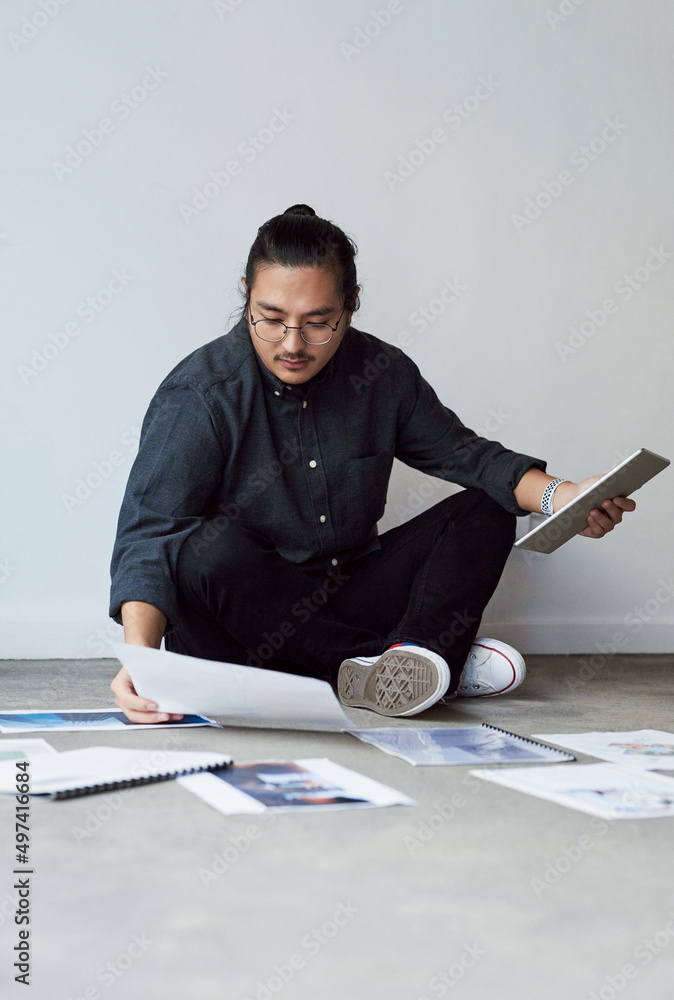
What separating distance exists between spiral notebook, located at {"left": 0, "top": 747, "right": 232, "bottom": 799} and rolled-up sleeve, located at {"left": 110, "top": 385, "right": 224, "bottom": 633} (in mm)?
285

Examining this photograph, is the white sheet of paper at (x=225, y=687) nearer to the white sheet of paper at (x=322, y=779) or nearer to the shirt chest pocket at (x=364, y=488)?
the white sheet of paper at (x=322, y=779)

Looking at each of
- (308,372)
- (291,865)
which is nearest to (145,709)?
(291,865)

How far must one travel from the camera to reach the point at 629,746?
1.25m

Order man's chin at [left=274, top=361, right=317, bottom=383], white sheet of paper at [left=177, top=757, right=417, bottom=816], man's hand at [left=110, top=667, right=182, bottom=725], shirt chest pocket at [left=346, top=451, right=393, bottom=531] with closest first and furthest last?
white sheet of paper at [left=177, top=757, right=417, bottom=816]
man's hand at [left=110, top=667, right=182, bottom=725]
man's chin at [left=274, top=361, right=317, bottom=383]
shirt chest pocket at [left=346, top=451, right=393, bottom=531]

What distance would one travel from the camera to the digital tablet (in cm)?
138

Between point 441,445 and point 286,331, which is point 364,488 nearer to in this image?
point 441,445

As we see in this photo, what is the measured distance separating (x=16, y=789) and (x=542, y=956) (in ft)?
1.77

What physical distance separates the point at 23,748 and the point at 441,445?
993 mm

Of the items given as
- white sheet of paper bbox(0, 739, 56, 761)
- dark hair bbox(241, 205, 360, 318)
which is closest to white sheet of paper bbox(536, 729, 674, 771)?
white sheet of paper bbox(0, 739, 56, 761)

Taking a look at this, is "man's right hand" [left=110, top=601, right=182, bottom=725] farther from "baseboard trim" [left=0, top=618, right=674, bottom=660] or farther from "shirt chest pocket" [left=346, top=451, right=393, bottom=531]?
"baseboard trim" [left=0, top=618, right=674, bottom=660]

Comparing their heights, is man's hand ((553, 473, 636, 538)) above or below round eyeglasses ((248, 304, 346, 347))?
below

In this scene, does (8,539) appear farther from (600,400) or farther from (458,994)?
(458,994)

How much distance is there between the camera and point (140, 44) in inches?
88.4

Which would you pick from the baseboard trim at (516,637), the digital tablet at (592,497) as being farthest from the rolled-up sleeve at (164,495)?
the baseboard trim at (516,637)
